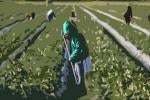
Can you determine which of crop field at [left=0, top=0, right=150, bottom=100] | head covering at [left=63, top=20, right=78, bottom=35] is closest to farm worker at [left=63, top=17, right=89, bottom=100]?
head covering at [left=63, top=20, right=78, bottom=35]

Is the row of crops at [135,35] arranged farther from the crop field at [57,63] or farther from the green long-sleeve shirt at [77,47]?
the green long-sleeve shirt at [77,47]

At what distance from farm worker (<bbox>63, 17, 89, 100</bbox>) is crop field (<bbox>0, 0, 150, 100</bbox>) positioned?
33cm

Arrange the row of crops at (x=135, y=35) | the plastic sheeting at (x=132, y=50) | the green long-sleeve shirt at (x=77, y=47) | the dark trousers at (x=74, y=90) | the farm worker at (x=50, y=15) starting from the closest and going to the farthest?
the dark trousers at (x=74, y=90), the green long-sleeve shirt at (x=77, y=47), the plastic sheeting at (x=132, y=50), the row of crops at (x=135, y=35), the farm worker at (x=50, y=15)

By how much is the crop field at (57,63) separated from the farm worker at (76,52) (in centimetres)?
33

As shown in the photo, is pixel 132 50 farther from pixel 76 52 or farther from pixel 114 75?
pixel 76 52

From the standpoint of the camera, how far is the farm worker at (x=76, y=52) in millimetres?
20141

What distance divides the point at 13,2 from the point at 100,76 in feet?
42.2

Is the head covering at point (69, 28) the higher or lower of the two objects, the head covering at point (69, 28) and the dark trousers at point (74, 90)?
the higher

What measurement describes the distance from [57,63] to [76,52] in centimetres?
387

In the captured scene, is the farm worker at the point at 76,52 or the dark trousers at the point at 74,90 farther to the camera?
the farm worker at the point at 76,52

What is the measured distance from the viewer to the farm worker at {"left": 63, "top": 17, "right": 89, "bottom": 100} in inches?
793

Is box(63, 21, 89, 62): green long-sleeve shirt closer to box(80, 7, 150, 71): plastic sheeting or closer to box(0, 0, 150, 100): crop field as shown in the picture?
box(0, 0, 150, 100): crop field

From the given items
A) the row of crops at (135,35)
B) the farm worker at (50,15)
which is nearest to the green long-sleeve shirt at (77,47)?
the row of crops at (135,35)

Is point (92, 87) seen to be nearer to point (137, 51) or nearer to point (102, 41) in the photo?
point (137, 51)
